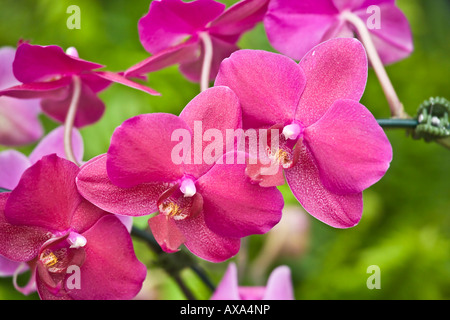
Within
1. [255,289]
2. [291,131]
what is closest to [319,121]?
[291,131]

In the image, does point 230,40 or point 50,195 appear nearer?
point 50,195

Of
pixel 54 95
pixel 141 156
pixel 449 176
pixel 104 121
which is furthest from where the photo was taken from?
pixel 449 176

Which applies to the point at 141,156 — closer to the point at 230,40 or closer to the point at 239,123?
the point at 239,123

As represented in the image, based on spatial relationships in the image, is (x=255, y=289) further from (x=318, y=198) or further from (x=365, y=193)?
(x=365, y=193)

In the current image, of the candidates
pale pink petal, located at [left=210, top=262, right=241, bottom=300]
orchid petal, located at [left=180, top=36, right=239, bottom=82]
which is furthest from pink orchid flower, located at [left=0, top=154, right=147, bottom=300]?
orchid petal, located at [left=180, top=36, right=239, bottom=82]

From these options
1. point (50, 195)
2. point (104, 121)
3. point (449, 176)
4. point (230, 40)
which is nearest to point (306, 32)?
point (230, 40)

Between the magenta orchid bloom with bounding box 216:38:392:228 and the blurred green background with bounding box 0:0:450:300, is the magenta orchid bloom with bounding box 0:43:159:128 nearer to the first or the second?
the magenta orchid bloom with bounding box 216:38:392:228

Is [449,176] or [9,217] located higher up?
[9,217]
